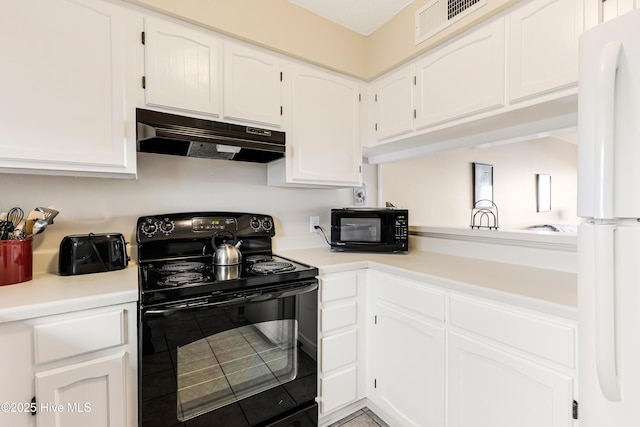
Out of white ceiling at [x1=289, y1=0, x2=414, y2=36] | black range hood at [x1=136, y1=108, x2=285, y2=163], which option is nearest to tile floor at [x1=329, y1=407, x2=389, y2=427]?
black range hood at [x1=136, y1=108, x2=285, y2=163]

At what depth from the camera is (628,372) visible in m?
0.62

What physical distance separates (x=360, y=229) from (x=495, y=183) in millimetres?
2593

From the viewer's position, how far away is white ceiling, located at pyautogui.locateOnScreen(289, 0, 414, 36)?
6.11 feet

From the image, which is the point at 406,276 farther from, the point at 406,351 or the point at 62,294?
the point at 62,294

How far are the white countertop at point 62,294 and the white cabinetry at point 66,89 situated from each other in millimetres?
469

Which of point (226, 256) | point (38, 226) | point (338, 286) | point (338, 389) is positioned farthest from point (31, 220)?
point (338, 389)

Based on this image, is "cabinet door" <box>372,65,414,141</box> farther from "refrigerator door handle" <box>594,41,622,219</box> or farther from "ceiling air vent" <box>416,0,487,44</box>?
"refrigerator door handle" <box>594,41,622,219</box>

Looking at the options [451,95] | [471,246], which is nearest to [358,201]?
[471,246]

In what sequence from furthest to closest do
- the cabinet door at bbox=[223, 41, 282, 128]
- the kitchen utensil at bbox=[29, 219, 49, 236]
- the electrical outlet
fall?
the electrical outlet → the cabinet door at bbox=[223, 41, 282, 128] → the kitchen utensil at bbox=[29, 219, 49, 236]

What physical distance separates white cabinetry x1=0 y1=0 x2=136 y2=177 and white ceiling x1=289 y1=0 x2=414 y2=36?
44.1 inches

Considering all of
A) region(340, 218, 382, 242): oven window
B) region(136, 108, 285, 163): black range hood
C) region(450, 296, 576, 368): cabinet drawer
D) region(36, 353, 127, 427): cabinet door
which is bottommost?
region(36, 353, 127, 427): cabinet door

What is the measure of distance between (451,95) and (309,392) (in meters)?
A: 1.74

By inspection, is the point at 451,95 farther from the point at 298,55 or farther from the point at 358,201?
the point at 358,201

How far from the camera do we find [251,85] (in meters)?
1.69
